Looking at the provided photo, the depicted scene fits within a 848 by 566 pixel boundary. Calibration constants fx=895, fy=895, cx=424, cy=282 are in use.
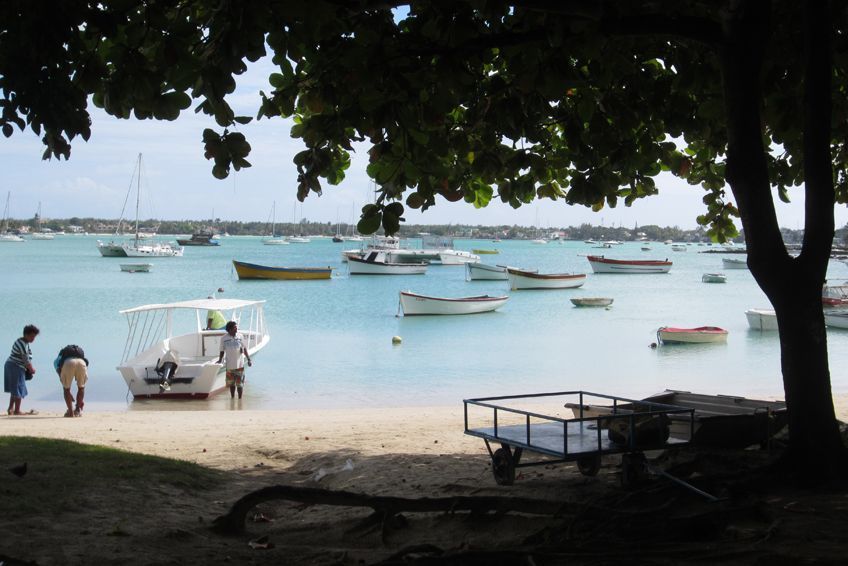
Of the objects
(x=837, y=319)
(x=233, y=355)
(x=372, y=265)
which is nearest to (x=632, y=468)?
(x=233, y=355)

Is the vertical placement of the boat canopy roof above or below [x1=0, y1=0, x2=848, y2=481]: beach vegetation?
below

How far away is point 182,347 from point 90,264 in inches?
3532

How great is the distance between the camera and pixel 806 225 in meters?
7.61

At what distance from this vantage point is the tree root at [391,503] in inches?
285

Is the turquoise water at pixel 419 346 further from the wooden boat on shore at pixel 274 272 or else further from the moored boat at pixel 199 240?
the moored boat at pixel 199 240

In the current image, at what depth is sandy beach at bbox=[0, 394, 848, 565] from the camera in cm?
681

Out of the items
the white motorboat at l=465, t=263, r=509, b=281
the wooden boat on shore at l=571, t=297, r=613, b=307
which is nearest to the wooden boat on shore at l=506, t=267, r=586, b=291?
the white motorboat at l=465, t=263, r=509, b=281

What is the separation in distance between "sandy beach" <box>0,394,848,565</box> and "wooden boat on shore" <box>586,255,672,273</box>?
85242mm

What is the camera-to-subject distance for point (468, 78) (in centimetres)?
760

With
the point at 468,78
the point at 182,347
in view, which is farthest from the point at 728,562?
the point at 182,347

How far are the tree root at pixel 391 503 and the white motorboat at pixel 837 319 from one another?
3799 cm

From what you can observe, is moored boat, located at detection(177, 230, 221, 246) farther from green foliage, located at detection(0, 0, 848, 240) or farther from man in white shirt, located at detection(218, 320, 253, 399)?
green foliage, located at detection(0, 0, 848, 240)

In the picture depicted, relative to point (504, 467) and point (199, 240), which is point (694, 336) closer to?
point (504, 467)

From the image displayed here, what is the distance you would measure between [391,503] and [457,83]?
3.57 meters
